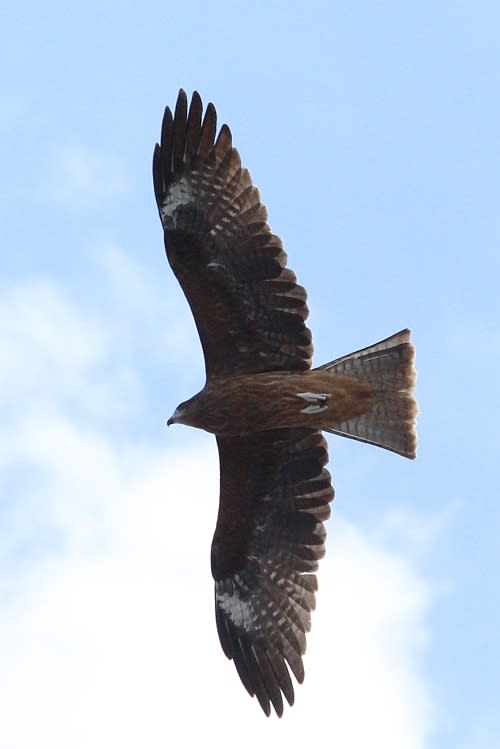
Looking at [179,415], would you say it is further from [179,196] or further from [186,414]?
[179,196]

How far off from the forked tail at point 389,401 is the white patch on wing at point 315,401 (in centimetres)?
32

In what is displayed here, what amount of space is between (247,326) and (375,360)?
1167 millimetres

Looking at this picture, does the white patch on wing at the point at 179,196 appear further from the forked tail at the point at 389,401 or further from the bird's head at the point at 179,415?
the forked tail at the point at 389,401

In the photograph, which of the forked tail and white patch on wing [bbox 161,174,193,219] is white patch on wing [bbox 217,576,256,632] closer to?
the forked tail

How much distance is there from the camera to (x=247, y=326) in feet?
41.8

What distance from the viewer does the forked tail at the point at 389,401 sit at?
42.7 ft

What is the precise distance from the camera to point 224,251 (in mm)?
12625

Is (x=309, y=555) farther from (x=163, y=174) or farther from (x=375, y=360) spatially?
(x=163, y=174)

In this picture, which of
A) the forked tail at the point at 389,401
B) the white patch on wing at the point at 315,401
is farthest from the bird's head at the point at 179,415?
the forked tail at the point at 389,401

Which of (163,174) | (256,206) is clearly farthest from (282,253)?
(163,174)

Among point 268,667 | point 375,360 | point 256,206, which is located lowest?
point 268,667

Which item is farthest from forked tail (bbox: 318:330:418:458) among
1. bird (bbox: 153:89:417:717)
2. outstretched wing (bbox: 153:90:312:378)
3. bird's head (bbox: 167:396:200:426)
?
bird's head (bbox: 167:396:200:426)

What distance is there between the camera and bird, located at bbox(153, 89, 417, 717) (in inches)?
497

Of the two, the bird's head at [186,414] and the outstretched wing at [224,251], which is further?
the bird's head at [186,414]
